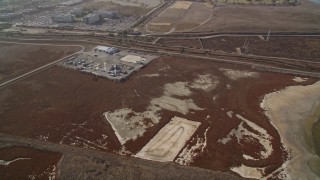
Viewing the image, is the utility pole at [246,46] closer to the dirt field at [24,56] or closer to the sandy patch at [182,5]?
the dirt field at [24,56]

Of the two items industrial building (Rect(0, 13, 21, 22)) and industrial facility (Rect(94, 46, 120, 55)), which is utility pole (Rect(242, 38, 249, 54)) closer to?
industrial facility (Rect(94, 46, 120, 55))

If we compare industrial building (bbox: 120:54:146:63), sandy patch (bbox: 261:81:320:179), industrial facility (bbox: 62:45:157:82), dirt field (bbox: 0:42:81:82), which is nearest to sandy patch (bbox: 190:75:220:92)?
sandy patch (bbox: 261:81:320:179)

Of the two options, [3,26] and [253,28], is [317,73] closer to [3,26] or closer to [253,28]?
[253,28]

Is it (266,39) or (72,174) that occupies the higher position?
(266,39)

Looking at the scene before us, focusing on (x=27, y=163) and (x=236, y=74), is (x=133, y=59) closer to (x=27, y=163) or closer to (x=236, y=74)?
(x=236, y=74)

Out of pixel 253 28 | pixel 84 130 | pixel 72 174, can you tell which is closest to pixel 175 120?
pixel 84 130

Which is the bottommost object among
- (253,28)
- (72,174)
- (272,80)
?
(72,174)
